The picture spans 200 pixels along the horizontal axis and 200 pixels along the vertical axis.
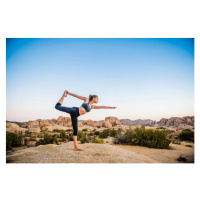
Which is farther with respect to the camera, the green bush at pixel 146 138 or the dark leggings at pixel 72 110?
the green bush at pixel 146 138

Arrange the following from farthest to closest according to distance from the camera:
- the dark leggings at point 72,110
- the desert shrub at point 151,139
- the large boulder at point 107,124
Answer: the large boulder at point 107,124 < the desert shrub at point 151,139 < the dark leggings at point 72,110

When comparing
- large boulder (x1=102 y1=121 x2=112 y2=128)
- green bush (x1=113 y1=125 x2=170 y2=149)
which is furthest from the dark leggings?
large boulder (x1=102 y1=121 x2=112 y2=128)

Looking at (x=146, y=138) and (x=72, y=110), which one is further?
(x=146, y=138)

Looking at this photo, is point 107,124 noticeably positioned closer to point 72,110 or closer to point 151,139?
point 151,139

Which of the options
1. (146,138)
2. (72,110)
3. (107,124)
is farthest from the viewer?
(107,124)

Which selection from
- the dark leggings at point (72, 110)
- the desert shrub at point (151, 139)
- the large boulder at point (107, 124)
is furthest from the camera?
the large boulder at point (107, 124)

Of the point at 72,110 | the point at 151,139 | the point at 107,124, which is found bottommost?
the point at 107,124

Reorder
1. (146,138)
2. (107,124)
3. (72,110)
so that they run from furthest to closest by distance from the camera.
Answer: (107,124) < (146,138) < (72,110)

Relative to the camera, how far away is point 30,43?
17.2 feet

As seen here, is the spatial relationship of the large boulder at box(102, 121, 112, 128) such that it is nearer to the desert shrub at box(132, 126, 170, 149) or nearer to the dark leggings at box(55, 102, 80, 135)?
the desert shrub at box(132, 126, 170, 149)

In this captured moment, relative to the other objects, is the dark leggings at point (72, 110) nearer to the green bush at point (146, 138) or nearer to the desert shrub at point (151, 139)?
the green bush at point (146, 138)

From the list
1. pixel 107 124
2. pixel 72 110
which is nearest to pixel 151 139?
pixel 72 110

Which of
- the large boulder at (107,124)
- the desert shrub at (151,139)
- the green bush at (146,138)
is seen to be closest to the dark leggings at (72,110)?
the green bush at (146,138)
